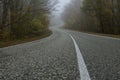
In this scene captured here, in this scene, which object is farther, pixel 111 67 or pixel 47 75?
pixel 111 67

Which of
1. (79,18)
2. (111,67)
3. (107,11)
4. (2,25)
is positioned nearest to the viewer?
(111,67)

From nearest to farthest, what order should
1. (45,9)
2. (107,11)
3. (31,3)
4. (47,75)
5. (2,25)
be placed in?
(47,75) < (2,25) < (31,3) < (45,9) < (107,11)

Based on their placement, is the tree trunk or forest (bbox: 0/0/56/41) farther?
forest (bbox: 0/0/56/41)

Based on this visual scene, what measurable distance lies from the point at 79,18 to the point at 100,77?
161 feet

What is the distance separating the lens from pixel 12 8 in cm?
2141

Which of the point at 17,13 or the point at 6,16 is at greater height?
the point at 17,13

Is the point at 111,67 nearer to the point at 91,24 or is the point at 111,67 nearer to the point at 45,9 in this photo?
the point at 45,9

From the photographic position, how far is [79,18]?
5262cm

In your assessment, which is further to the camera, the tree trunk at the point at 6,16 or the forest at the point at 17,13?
the forest at the point at 17,13

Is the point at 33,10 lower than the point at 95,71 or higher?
higher

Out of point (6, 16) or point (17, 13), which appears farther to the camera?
point (17, 13)

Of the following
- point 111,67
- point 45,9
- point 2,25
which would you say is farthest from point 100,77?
point 45,9

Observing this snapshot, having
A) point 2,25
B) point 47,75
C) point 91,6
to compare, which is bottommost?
point 47,75

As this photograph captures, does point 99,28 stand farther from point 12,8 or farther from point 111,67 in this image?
point 111,67
